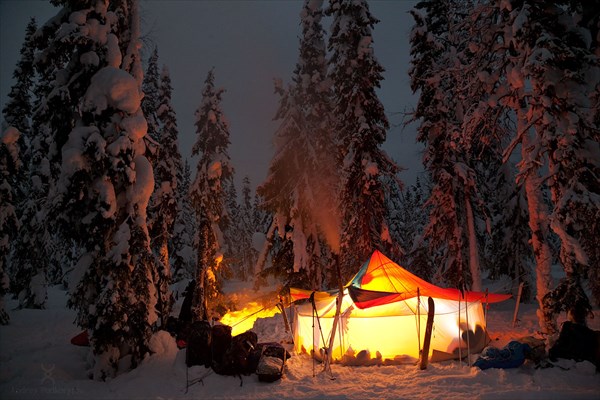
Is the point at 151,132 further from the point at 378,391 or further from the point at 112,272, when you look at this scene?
the point at 378,391

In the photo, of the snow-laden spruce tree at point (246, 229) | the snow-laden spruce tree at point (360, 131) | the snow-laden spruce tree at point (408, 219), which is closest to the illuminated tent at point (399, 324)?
the snow-laden spruce tree at point (360, 131)

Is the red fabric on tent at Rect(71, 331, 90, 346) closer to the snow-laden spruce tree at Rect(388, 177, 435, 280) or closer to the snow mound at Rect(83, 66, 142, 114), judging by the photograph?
the snow mound at Rect(83, 66, 142, 114)

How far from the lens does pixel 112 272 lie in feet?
27.5

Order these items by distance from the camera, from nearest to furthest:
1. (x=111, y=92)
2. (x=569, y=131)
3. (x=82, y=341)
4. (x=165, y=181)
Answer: (x=569, y=131) → (x=111, y=92) → (x=82, y=341) → (x=165, y=181)

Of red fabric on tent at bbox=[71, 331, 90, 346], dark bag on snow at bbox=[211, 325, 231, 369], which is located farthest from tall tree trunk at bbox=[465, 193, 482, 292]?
red fabric on tent at bbox=[71, 331, 90, 346]

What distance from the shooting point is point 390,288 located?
35.6ft

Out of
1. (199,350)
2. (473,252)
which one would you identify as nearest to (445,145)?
(473,252)

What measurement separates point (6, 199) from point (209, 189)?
932cm

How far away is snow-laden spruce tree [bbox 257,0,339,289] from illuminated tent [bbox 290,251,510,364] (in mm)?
5362

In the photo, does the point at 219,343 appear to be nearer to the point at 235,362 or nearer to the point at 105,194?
the point at 235,362

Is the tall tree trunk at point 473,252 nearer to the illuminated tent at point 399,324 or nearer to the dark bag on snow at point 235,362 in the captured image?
the illuminated tent at point 399,324

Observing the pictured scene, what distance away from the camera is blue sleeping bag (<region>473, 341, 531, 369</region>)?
7.70m

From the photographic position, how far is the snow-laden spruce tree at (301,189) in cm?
1633

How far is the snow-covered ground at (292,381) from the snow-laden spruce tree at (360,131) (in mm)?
7521
